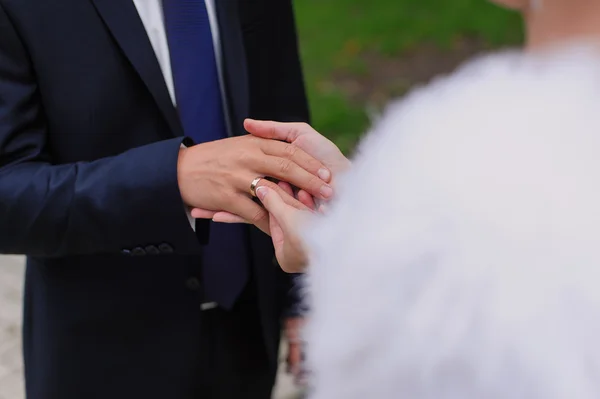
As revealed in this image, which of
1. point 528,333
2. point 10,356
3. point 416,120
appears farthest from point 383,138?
point 10,356

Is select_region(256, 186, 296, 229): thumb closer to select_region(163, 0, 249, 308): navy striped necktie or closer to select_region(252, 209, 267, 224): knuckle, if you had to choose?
select_region(252, 209, 267, 224): knuckle

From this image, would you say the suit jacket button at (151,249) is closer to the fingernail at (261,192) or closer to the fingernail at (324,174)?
the fingernail at (261,192)

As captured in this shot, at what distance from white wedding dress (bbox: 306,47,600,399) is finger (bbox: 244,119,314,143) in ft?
1.38

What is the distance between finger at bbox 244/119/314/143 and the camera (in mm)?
1154

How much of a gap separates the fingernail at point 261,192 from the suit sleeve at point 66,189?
A: 17 cm

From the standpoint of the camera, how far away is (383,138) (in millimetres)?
757

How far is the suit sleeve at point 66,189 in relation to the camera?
3.88 feet

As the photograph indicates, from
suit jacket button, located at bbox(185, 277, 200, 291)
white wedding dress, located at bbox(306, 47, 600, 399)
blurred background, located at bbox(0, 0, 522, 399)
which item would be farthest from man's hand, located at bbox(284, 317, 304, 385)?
blurred background, located at bbox(0, 0, 522, 399)

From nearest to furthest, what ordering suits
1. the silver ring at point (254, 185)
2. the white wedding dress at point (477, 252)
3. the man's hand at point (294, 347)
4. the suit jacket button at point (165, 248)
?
the white wedding dress at point (477, 252) → the silver ring at point (254, 185) → the suit jacket button at point (165, 248) → the man's hand at point (294, 347)

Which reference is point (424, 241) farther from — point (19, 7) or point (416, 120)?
point (19, 7)

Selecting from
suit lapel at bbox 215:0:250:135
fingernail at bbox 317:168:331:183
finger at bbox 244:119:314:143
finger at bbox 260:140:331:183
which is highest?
suit lapel at bbox 215:0:250:135

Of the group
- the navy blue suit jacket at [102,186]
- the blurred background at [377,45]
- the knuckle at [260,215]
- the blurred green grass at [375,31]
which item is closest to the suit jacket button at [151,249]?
the navy blue suit jacket at [102,186]

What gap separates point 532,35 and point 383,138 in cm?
28

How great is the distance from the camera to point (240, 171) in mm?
1142
